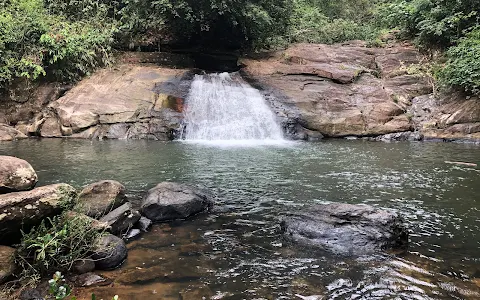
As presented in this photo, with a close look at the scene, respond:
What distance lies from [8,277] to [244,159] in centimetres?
753

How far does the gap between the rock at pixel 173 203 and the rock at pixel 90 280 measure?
1.87 m

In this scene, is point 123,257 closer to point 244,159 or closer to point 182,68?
point 244,159

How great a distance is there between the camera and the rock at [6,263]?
3.77m

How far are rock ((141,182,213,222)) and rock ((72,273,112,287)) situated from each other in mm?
1869

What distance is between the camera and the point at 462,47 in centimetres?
1598

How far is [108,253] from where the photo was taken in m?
4.40

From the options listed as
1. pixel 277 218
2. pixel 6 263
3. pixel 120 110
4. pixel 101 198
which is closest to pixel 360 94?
pixel 120 110

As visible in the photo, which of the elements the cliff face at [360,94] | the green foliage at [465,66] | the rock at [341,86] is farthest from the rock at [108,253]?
the green foliage at [465,66]

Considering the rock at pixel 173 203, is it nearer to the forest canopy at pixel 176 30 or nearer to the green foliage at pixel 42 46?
the forest canopy at pixel 176 30

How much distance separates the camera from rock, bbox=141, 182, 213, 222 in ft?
19.7

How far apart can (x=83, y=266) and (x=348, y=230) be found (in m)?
3.25

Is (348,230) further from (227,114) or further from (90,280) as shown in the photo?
(227,114)

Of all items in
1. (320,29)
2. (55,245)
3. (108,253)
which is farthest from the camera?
(320,29)

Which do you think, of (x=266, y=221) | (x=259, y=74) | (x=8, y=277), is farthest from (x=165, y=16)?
(x=8, y=277)
